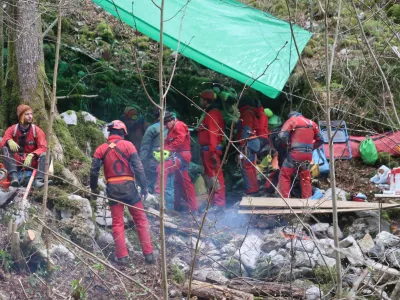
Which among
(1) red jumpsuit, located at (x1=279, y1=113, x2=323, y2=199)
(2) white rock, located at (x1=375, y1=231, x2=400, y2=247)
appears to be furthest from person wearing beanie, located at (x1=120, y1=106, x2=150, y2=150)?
(2) white rock, located at (x1=375, y1=231, x2=400, y2=247)

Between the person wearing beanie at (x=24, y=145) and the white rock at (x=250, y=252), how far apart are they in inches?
99.2

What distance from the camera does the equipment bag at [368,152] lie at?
10727 mm

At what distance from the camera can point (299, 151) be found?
8.98 m

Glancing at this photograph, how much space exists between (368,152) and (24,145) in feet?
18.8

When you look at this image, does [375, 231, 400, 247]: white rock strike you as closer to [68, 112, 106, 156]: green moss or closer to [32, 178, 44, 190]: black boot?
[32, 178, 44, 190]: black boot

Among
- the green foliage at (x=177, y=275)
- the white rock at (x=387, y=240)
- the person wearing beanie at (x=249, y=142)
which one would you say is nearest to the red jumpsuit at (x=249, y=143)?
the person wearing beanie at (x=249, y=142)

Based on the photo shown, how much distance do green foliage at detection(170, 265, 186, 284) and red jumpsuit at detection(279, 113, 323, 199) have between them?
8.27ft

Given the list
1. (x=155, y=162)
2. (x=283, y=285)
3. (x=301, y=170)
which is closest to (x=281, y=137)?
(x=301, y=170)

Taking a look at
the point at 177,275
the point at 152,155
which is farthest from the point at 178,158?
the point at 177,275

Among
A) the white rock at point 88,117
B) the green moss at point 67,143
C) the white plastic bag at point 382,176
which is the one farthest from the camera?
the white rock at point 88,117

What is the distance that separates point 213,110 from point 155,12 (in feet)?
5.59

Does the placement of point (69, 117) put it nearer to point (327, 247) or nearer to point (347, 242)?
point (347, 242)

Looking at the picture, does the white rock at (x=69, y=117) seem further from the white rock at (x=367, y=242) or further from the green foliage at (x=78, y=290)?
the white rock at (x=367, y=242)

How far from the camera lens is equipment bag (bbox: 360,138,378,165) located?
1073cm
